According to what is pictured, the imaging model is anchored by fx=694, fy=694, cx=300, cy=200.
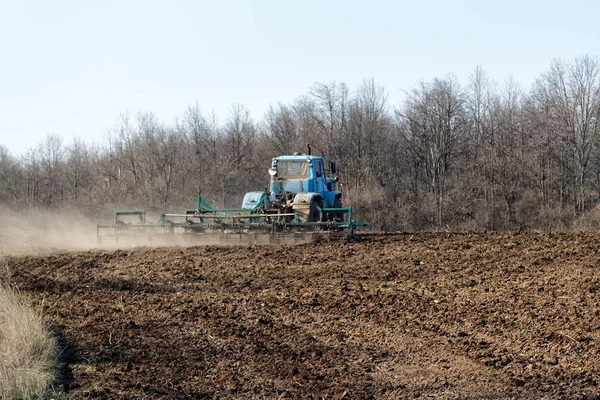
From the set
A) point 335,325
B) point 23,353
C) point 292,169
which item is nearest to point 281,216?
point 292,169

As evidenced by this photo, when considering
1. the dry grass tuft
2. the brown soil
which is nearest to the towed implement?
the brown soil

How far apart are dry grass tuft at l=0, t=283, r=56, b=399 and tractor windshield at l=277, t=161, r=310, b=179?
1383 cm

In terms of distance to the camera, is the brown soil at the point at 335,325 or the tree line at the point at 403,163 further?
the tree line at the point at 403,163

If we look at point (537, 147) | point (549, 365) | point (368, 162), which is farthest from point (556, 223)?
point (549, 365)

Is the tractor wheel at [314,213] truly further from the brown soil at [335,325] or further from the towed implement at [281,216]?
the brown soil at [335,325]

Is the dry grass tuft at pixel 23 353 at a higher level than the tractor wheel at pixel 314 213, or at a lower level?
lower

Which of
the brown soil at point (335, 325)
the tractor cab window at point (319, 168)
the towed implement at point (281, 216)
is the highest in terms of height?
the tractor cab window at point (319, 168)

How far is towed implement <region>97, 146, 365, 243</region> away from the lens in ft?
65.1

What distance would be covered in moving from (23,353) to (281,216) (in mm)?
13288

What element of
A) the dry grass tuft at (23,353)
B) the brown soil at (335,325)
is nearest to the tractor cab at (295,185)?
the brown soil at (335,325)

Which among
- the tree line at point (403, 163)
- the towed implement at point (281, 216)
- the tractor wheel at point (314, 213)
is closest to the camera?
the towed implement at point (281, 216)

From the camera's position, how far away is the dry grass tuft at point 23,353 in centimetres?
679

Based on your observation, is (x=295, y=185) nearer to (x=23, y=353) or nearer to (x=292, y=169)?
(x=292, y=169)

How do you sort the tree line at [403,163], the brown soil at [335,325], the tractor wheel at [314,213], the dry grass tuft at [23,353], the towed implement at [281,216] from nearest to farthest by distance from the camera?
1. the dry grass tuft at [23,353]
2. the brown soil at [335,325]
3. the towed implement at [281,216]
4. the tractor wheel at [314,213]
5. the tree line at [403,163]
